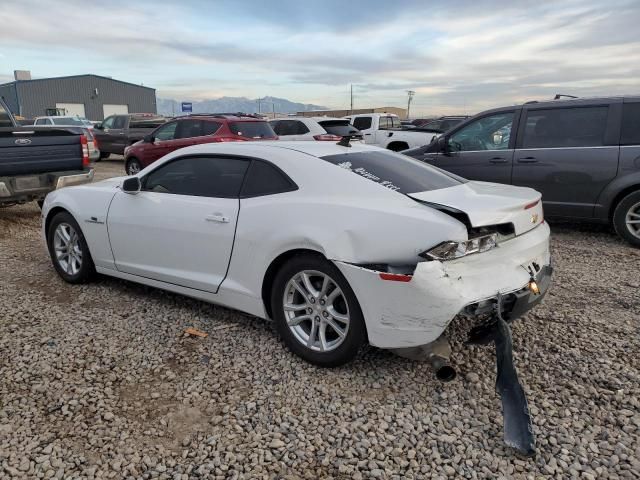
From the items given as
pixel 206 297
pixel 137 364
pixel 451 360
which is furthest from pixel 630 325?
pixel 137 364

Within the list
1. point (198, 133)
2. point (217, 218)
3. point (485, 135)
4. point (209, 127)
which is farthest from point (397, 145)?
point (217, 218)

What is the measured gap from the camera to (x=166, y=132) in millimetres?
12062

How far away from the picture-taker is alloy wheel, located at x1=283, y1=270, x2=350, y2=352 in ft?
10.1

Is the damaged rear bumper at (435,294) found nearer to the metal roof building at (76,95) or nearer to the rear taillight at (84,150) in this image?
the rear taillight at (84,150)

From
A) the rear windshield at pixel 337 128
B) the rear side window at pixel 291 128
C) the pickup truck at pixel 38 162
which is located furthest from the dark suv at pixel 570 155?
the rear side window at pixel 291 128

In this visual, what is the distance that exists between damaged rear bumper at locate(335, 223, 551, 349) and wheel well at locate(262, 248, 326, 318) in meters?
0.35

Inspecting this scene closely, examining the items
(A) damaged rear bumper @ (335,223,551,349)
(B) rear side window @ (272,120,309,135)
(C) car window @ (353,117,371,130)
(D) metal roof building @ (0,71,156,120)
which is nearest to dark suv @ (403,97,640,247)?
(A) damaged rear bumper @ (335,223,551,349)

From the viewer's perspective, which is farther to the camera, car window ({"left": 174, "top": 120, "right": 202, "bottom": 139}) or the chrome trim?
car window ({"left": 174, "top": 120, "right": 202, "bottom": 139})

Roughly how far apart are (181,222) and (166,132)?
9.03m

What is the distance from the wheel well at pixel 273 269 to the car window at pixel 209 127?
8213 millimetres

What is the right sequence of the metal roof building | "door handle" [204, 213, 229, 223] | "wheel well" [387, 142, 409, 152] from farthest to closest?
the metal roof building < "wheel well" [387, 142, 409, 152] < "door handle" [204, 213, 229, 223]

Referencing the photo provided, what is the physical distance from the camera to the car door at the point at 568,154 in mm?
6098

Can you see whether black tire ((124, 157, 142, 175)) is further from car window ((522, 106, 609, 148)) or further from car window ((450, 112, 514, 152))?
car window ((522, 106, 609, 148))

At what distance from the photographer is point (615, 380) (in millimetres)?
3012
